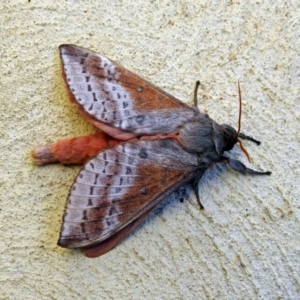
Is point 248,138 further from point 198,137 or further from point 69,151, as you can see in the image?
point 69,151

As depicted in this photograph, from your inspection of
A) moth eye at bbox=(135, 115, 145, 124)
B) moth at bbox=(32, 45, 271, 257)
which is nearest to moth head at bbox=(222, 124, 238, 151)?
moth at bbox=(32, 45, 271, 257)

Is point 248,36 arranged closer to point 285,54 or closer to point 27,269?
point 285,54

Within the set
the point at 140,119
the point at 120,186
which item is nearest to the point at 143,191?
the point at 120,186

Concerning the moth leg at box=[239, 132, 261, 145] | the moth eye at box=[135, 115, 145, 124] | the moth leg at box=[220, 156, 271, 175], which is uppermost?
the moth leg at box=[239, 132, 261, 145]

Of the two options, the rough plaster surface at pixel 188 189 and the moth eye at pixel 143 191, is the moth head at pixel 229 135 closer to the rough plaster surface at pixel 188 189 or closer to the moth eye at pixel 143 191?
the rough plaster surface at pixel 188 189

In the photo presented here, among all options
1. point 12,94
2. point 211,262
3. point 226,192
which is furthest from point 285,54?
point 12,94

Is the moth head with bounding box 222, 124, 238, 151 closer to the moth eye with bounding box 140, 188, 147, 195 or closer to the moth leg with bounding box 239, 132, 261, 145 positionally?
the moth leg with bounding box 239, 132, 261, 145

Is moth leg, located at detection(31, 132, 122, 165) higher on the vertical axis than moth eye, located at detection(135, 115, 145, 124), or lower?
lower
